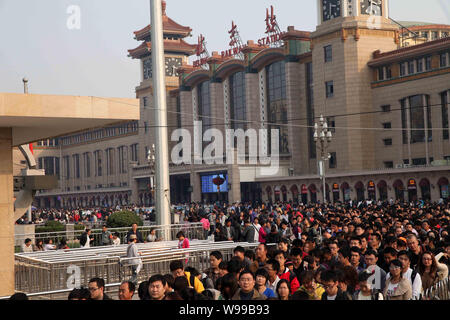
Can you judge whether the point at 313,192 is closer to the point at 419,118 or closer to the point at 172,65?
the point at 419,118

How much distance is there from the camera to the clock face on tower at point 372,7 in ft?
214

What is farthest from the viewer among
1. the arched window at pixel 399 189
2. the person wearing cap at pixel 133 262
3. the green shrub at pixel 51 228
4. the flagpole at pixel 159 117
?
the arched window at pixel 399 189

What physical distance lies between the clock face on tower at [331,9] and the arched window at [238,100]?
16779 mm

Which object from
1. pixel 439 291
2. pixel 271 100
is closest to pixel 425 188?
pixel 271 100

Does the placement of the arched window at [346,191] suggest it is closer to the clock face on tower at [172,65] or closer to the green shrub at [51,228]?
the green shrub at [51,228]

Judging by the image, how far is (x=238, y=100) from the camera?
8250 cm

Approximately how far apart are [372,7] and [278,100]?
52.0ft

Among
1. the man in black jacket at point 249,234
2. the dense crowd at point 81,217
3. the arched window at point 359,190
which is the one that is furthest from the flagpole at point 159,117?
the arched window at point 359,190

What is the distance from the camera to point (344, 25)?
64.5 meters

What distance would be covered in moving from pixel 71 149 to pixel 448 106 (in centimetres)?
9077

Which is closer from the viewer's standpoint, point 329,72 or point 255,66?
point 329,72

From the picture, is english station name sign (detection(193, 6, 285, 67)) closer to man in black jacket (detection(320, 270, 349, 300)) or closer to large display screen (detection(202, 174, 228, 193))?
large display screen (detection(202, 174, 228, 193))
